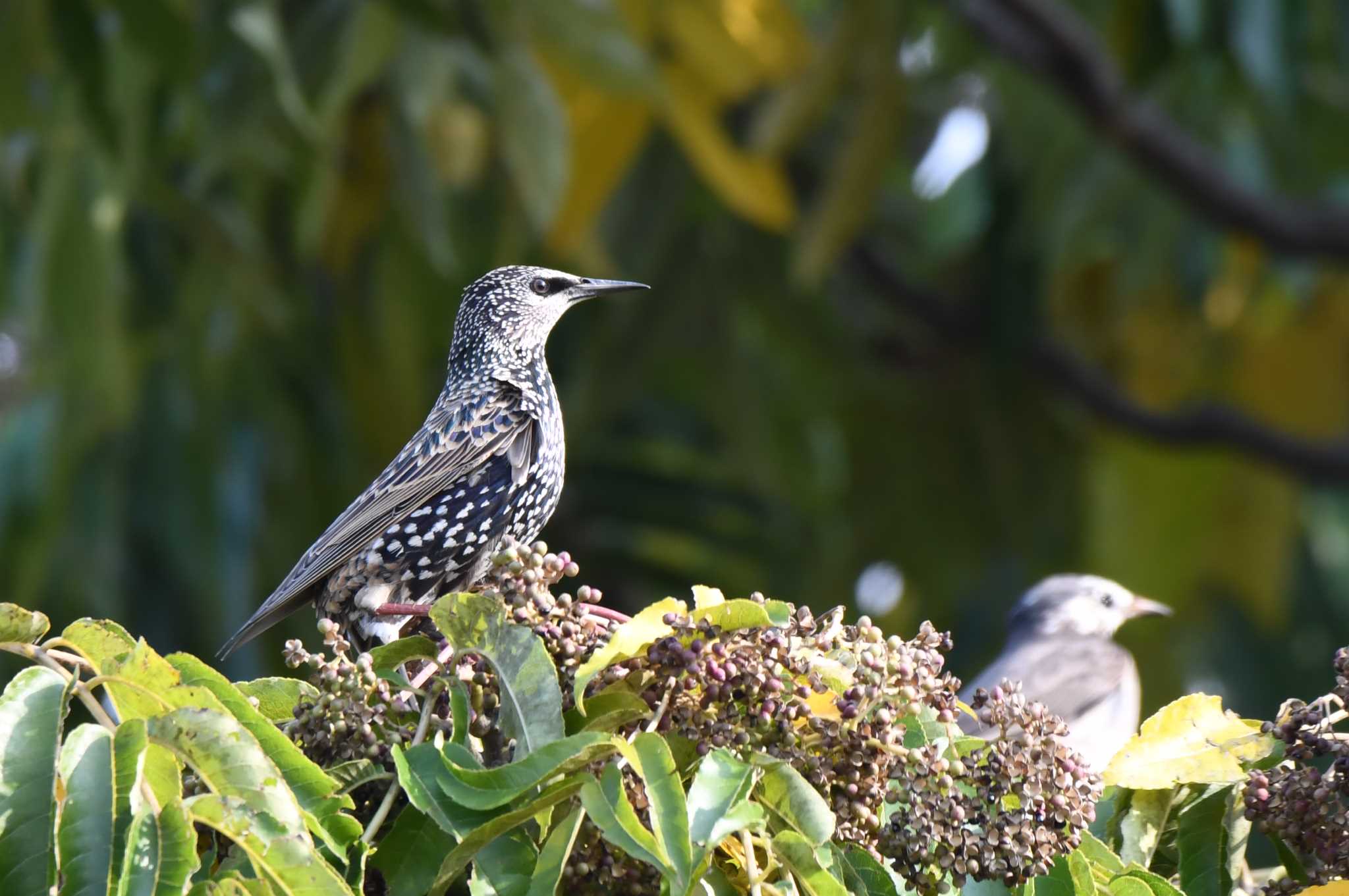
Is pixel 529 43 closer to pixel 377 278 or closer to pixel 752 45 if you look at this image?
pixel 752 45

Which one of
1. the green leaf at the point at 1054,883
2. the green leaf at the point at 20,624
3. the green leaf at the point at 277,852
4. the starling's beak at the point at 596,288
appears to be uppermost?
the starling's beak at the point at 596,288

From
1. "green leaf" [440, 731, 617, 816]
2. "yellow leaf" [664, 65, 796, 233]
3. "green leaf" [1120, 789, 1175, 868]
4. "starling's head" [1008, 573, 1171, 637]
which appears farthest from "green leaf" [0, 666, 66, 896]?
"yellow leaf" [664, 65, 796, 233]

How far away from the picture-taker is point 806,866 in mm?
2373

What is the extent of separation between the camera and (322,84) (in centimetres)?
672

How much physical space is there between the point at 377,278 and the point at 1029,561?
3804 mm

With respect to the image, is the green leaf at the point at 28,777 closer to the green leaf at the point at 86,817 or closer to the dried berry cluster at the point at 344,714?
the green leaf at the point at 86,817

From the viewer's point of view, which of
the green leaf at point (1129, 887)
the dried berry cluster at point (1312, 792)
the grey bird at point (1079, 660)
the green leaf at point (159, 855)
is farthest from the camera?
the grey bird at point (1079, 660)

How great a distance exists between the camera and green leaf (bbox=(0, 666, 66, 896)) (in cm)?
215

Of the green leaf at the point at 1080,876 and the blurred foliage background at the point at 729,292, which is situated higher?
the blurred foliage background at the point at 729,292

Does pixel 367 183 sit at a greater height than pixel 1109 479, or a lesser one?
lesser

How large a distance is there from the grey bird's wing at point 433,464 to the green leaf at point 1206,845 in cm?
185

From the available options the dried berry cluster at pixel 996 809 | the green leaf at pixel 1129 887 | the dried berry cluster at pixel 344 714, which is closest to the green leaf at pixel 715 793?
the dried berry cluster at pixel 996 809

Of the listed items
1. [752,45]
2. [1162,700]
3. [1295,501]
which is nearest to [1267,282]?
[1295,501]

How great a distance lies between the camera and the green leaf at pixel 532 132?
6.15 metres
